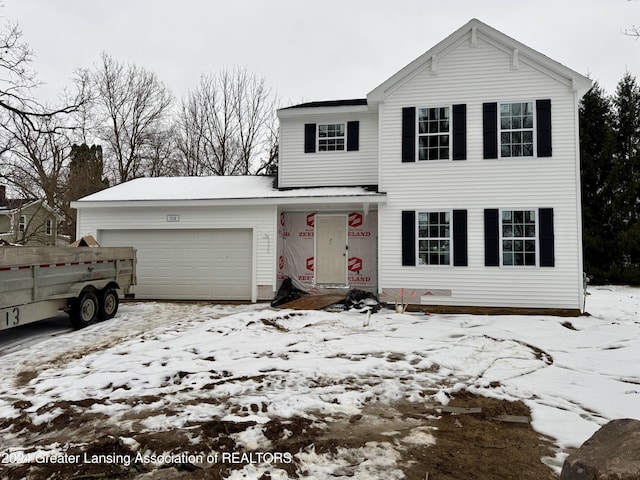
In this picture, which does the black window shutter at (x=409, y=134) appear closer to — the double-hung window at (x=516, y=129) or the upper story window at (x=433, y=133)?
the upper story window at (x=433, y=133)

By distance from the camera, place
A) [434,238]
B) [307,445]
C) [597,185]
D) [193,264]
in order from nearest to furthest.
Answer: [307,445] → [434,238] → [193,264] → [597,185]

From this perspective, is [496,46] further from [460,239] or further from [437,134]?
[460,239]

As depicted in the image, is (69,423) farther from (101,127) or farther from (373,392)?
(101,127)

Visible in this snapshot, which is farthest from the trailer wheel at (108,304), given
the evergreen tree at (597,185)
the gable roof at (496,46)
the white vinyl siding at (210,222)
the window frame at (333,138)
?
the evergreen tree at (597,185)

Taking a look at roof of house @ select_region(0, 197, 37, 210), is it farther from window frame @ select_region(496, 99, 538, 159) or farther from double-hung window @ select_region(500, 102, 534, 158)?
double-hung window @ select_region(500, 102, 534, 158)

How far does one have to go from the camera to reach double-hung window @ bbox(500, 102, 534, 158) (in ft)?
Answer: 33.1

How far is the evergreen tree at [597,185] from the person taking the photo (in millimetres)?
18172

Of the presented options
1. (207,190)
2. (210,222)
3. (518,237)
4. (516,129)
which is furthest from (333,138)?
(518,237)

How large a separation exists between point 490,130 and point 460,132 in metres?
0.76

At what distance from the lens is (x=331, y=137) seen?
1220 centimetres

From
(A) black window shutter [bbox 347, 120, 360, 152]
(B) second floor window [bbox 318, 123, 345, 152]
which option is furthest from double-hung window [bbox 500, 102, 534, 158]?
(B) second floor window [bbox 318, 123, 345, 152]

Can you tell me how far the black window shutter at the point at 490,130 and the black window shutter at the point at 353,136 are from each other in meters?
3.61

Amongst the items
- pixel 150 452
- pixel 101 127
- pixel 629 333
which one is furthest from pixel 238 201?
pixel 101 127

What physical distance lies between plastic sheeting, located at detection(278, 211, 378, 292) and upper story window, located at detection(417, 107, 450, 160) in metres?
2.51
